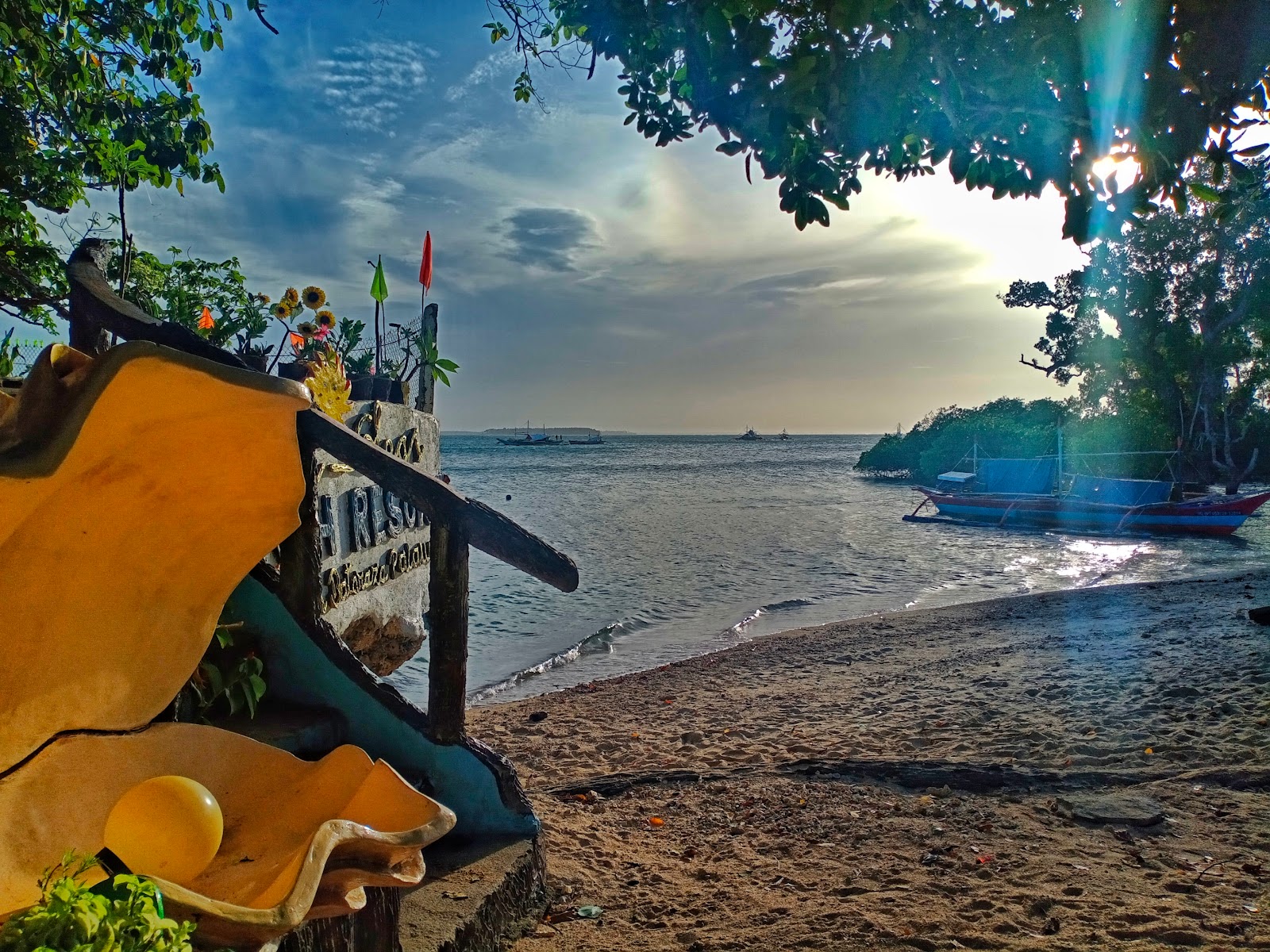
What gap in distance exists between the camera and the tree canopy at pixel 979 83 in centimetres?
271

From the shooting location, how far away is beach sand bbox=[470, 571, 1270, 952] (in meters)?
3.10

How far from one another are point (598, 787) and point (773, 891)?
1981mm

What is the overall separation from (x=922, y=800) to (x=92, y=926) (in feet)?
14.5

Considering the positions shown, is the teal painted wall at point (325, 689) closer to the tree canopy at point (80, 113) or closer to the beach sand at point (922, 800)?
the beach sand at point (922, 800)

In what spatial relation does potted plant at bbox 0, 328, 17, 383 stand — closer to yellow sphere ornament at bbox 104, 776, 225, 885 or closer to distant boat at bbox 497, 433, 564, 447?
yellow sphere ornament at bbox 104, 776, 225, 885

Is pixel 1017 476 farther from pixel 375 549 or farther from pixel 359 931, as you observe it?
pixel 359 931

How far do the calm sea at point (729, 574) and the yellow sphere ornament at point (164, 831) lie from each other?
27.4 feet

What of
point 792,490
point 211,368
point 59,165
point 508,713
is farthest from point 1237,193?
point 792,490

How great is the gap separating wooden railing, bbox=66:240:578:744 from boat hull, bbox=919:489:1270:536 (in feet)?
87.7

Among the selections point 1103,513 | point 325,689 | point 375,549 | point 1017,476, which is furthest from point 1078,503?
point 325,689

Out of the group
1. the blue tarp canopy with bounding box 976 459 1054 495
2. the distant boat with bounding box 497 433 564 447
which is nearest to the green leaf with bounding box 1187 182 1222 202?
the blue tarp canopy with bounding box 976 459 1054 495

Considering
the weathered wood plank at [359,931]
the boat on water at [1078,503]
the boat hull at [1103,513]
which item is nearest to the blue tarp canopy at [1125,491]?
the boat on water at [1078,503]

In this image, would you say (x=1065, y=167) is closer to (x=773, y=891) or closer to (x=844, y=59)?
(x=844, y=59)

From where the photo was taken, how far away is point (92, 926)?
1.18 metres
